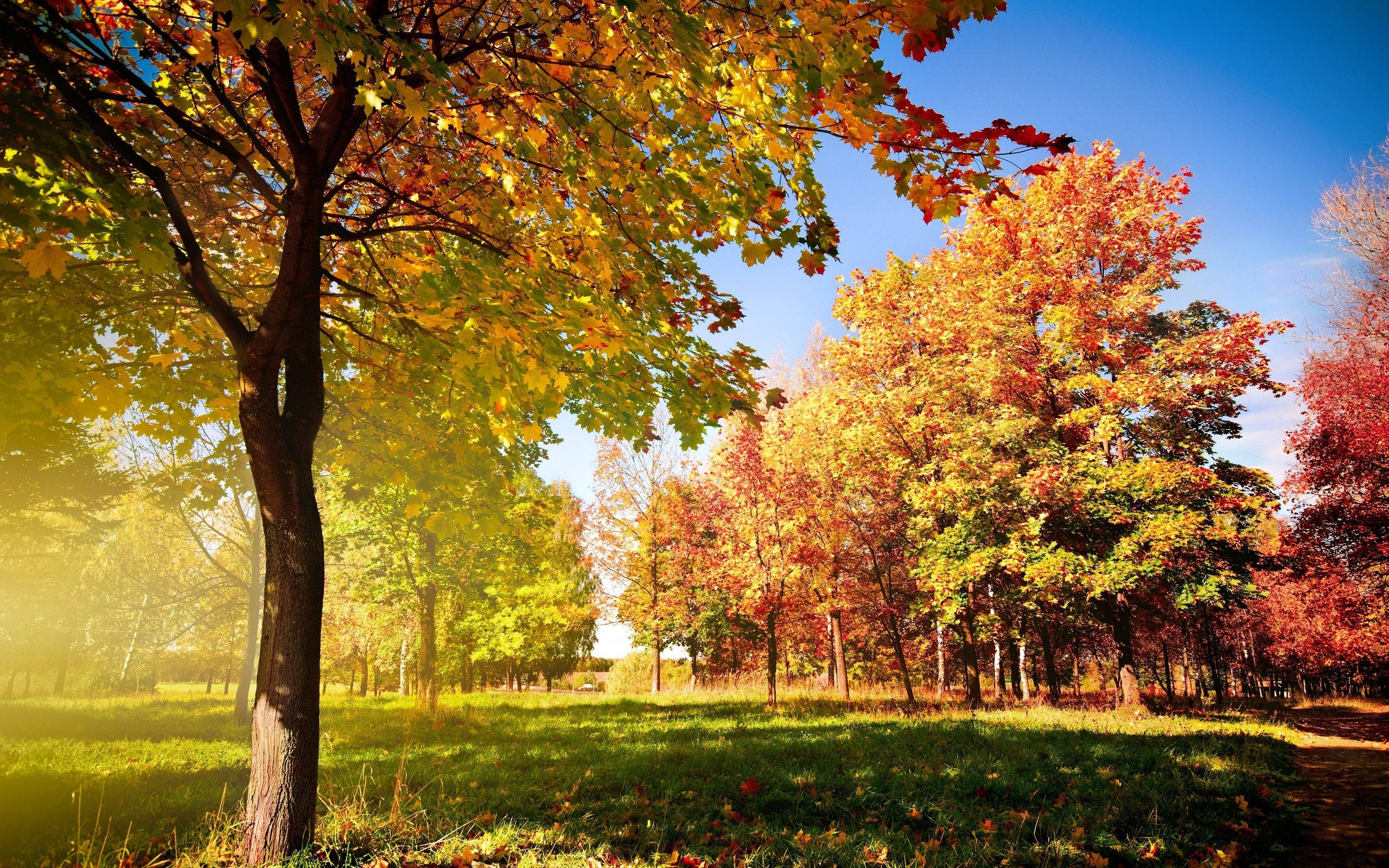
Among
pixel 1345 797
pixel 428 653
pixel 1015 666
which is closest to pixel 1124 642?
pixel 1345 797

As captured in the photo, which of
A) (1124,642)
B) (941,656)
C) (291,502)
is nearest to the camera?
(291,502)

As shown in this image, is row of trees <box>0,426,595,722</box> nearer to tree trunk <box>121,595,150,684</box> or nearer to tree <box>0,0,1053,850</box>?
tree trunk <box>121,595,150,684</box>

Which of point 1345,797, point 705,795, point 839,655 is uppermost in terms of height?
point 705,795

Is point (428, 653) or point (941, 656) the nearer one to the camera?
point (428, 653)

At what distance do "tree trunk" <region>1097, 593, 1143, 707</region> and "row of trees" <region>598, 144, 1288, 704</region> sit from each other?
71 mm

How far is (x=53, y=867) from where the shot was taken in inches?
160

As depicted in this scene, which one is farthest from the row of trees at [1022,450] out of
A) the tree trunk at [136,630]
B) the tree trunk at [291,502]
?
the tree trunk at [136,630]

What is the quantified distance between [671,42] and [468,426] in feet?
13.1

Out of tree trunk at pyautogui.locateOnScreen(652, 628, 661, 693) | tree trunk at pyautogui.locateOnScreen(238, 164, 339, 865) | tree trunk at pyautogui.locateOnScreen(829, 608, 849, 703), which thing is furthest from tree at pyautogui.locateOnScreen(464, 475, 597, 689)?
tree trunk at pyautogui.locateOnScreen(829, 608, 849, 703)

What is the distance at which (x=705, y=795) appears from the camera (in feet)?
19.5

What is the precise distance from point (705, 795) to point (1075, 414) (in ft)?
39.4

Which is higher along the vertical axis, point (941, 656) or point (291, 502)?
point (291, 502)

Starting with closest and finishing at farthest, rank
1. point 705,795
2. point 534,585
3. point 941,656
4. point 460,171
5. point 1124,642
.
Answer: point 460,171, point 705,795, point 1124,642, point 534,585, point 941,656

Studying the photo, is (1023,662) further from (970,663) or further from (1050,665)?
(970,663)
